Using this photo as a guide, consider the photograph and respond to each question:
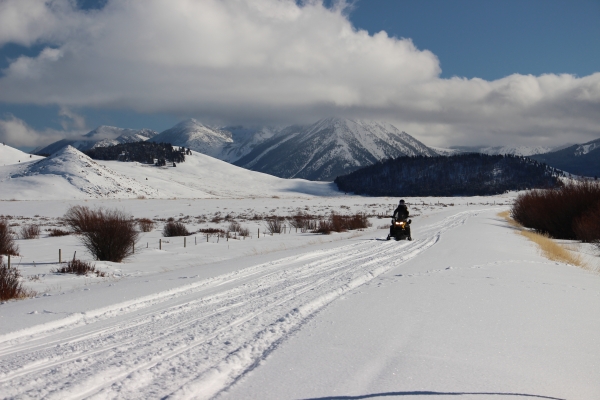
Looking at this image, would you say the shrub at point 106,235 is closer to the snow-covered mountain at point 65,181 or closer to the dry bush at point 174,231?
the dry bush at point 174,231

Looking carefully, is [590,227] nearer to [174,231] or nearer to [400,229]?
[400,229]

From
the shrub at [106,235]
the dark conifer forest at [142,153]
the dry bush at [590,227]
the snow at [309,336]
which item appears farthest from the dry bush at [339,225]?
the dark conifer forest at [142,153]

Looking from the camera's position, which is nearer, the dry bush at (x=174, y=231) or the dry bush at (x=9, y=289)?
the dry bush at (x=9, y=289)

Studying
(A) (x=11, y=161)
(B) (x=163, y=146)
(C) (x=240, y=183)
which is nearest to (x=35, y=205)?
(C) (x=240, y=183)

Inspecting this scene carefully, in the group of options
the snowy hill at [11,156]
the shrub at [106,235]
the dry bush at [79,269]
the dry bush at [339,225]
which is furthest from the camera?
the snowy hill at [11,156]

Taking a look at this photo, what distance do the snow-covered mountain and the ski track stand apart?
84957mm

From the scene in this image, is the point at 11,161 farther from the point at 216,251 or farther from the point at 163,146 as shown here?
the point at 216,251

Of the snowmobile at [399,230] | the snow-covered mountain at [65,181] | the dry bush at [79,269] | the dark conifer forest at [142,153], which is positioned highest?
the dark conifer forest at [142,153]

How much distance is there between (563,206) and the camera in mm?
27547

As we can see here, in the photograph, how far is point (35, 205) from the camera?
2240 inches

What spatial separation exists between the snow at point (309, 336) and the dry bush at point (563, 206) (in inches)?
718

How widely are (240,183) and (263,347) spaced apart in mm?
144768

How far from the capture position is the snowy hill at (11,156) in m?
170

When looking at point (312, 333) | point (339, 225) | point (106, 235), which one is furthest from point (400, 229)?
point (312, 333)
